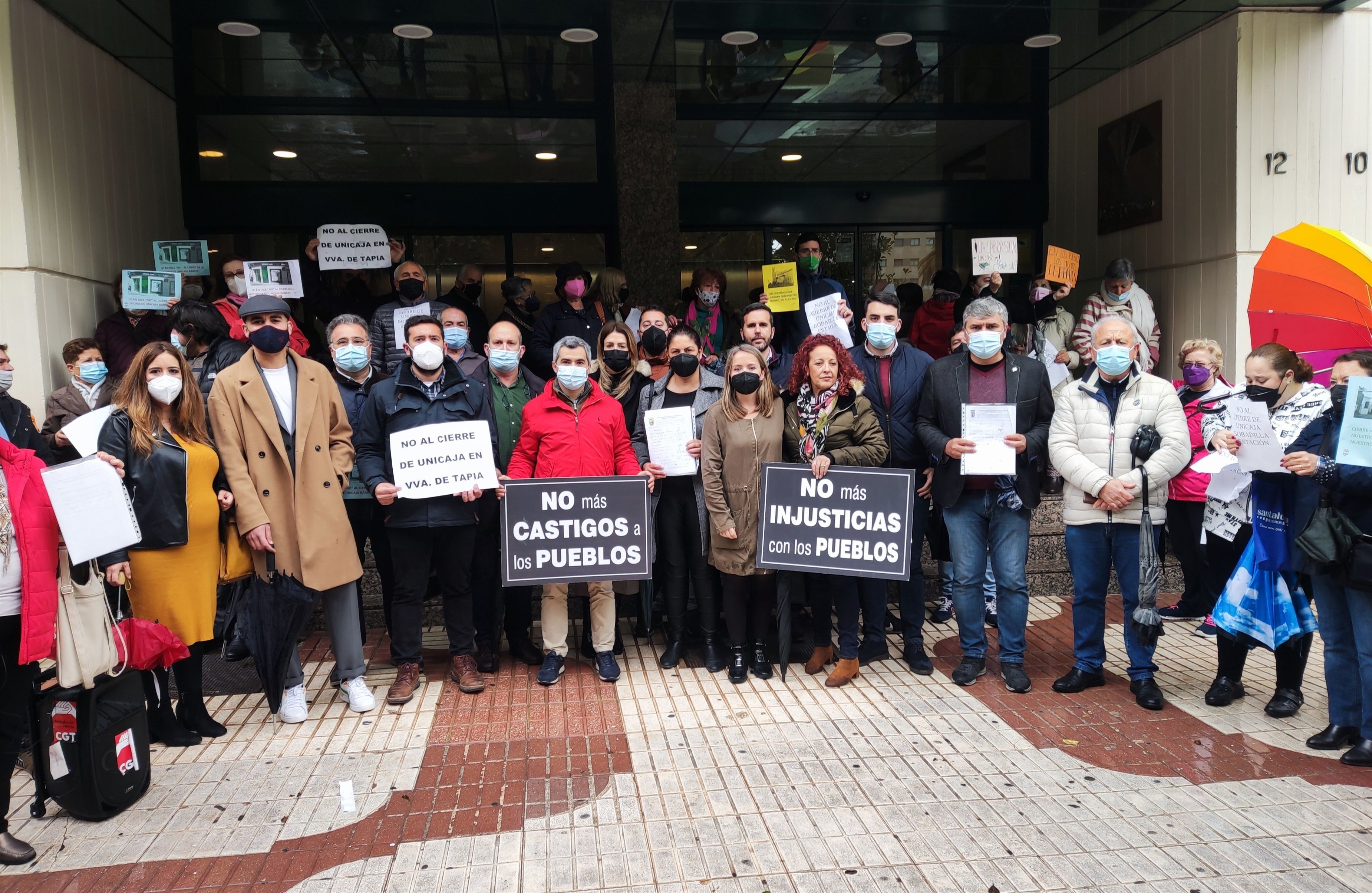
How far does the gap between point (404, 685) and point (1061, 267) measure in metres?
5.80

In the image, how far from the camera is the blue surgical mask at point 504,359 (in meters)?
5.78

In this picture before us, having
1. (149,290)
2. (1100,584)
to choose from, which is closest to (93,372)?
(149,290)

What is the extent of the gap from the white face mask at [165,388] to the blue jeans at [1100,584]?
4672 millimetres

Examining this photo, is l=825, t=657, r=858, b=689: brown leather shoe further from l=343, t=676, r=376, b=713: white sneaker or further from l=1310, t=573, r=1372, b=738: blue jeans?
l=343, t=676, r=376, b=713: white sneaker

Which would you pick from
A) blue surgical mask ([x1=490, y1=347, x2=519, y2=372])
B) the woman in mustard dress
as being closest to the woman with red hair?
blue surgical mask ([x1=490, y1=347, x2=519, y2=372])

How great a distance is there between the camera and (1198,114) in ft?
29.3

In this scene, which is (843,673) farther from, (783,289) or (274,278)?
(274,278)

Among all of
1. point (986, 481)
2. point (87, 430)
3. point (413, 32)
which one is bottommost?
point (986, 481)

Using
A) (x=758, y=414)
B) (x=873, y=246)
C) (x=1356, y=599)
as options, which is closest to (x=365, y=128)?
(x=873, y=246)

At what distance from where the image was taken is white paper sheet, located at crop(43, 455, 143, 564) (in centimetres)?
378

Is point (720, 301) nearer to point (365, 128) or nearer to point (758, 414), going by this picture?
point (758, 414)

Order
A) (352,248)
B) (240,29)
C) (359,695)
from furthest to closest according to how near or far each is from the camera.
A: 1. (240,29)
2. (352,248)
3. (359,695)

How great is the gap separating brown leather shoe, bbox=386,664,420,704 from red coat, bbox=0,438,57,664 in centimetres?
188

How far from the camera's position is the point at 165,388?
4656mm
